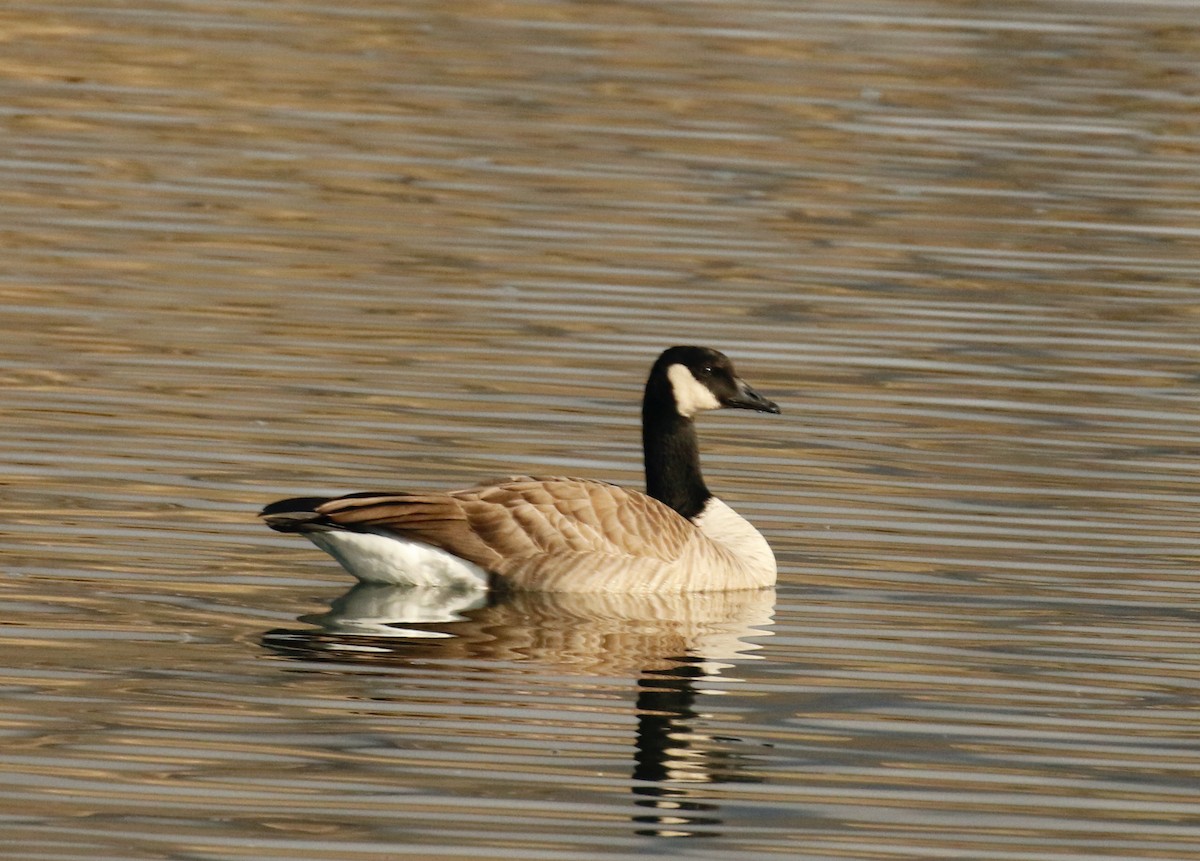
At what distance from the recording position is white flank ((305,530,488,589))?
1376cm

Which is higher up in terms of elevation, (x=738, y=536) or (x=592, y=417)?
(x=592, y=417)

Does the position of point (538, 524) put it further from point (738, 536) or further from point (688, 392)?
point (688, 392)

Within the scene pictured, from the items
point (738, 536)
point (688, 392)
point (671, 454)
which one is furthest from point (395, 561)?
point (688, 392)

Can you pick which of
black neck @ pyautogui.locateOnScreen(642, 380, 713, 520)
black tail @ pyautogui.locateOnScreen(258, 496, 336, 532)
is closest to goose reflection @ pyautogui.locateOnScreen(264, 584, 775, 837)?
black tail @ pyautogui.locateOnScreen(258, 496, 336, 532)

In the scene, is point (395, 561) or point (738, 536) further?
point (738, 536)

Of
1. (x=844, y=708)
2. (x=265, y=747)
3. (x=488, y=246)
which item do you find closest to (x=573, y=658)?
(x=844, y=708)

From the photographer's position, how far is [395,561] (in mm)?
13977

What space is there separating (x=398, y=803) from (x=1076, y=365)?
11.1 metres

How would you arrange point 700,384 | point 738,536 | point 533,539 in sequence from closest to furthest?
1. point 533,539
2. point 738,536
3. point 700,384

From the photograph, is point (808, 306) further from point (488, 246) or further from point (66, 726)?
point (66, 726)

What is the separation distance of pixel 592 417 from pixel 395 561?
4123 mm

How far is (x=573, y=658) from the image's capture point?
1270cm

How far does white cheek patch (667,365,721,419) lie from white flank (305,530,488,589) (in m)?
1.99

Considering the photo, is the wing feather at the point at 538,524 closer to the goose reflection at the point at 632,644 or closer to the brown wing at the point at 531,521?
the brown wing at the point at 531,521
